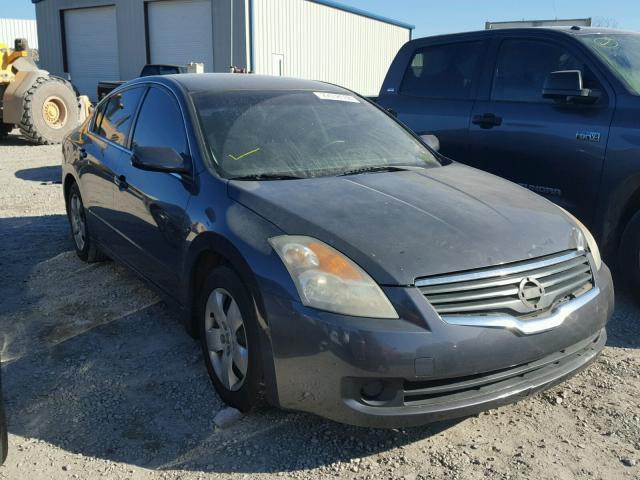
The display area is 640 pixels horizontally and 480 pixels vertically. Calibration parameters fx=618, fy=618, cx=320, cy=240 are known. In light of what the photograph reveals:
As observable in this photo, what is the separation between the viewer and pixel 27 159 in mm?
11672

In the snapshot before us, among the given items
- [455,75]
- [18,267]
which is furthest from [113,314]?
[455,75]

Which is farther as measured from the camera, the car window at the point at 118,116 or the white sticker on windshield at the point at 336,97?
the car window at the point at 118,116

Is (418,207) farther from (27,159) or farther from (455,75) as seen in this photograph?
(27,159)

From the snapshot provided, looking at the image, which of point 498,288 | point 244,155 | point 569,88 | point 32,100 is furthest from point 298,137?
point 32,100

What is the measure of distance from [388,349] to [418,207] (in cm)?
86

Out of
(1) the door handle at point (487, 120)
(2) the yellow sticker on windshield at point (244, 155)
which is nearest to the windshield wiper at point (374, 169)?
(2) the yellow sticker on windshield at point (244, 155)

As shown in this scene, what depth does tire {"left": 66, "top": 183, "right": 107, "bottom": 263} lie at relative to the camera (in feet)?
16.7

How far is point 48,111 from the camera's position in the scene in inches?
532

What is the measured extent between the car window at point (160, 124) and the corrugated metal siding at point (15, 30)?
4685 centimetres

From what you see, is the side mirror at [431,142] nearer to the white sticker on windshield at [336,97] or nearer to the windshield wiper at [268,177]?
the white sticker on windshield at [336,97]

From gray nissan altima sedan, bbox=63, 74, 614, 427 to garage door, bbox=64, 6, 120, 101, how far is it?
24440 millimetres

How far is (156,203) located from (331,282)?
1.50 metres

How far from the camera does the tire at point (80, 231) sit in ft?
16.7

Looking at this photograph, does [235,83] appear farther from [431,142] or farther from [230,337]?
[230,337]
